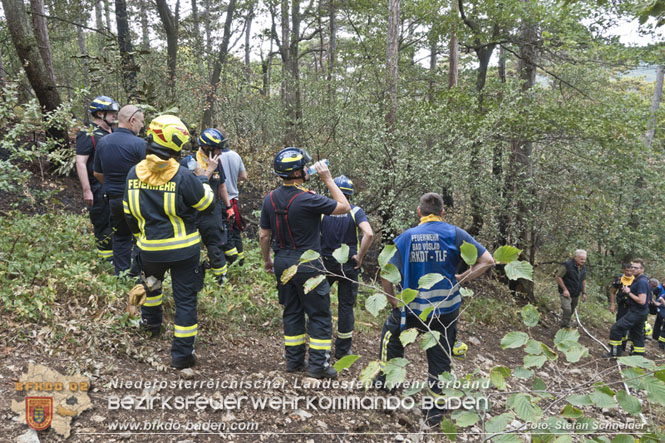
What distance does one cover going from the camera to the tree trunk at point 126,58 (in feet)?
26.4

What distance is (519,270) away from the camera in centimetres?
182

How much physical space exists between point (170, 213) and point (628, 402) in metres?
3.30

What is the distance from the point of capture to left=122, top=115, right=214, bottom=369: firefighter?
345 cm

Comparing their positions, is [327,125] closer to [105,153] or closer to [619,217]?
[105,153]

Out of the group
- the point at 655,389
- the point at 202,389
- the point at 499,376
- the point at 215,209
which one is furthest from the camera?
the point at 215,209

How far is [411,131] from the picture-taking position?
801 cm

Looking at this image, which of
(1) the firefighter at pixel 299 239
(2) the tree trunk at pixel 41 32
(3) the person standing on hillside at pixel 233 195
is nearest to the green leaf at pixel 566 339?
(1) the firefighter at pixel 299 239

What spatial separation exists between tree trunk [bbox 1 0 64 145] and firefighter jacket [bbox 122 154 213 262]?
183 inches

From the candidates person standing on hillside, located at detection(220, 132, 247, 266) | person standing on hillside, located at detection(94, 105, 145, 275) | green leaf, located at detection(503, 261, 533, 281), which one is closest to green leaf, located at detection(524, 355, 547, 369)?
green leaf, located at detection(503, 261, 533, 281)

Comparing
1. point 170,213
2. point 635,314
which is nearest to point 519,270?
point 170,213

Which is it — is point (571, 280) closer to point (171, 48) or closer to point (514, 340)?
point (514, 340)

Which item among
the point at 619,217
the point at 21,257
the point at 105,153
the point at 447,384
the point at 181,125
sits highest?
the point at 181,125

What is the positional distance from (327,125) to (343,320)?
567cm

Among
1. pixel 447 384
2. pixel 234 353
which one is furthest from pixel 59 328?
pixel 447 384
